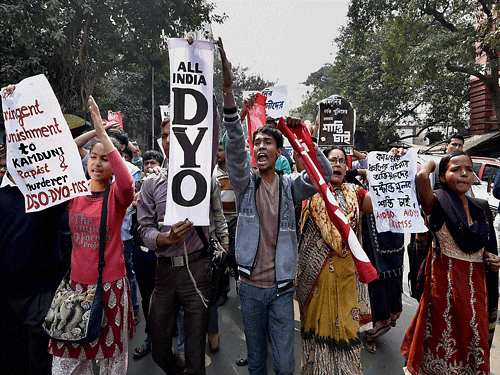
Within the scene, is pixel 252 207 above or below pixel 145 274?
above

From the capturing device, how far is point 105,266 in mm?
2176

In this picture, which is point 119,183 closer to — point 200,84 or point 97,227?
point 97,227

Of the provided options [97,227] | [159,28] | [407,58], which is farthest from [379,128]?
[97,227]

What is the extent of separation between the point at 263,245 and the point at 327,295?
2.11ft

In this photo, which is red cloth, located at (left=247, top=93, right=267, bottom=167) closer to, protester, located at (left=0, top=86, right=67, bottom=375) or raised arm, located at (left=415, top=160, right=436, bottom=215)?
raised arm, located at (left=415, top=160, right=436, bottom=215)

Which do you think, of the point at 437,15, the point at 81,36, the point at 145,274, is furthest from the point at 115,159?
the point at 437,15

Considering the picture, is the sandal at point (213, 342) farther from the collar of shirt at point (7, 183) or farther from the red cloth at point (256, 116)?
the collar of shirt at point (7, 183)

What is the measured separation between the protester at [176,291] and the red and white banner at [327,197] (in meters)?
0.56

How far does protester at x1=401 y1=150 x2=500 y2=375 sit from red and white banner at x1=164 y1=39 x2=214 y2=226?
1516 mm

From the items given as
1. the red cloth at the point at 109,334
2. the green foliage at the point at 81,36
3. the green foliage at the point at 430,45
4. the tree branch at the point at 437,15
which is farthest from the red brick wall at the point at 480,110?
the red cloth at the point at 109,334

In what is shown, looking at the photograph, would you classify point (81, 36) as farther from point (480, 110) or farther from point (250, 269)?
point (480, 110)

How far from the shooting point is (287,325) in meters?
2.19

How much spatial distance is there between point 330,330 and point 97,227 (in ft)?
5.65

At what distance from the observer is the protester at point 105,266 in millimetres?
2109
